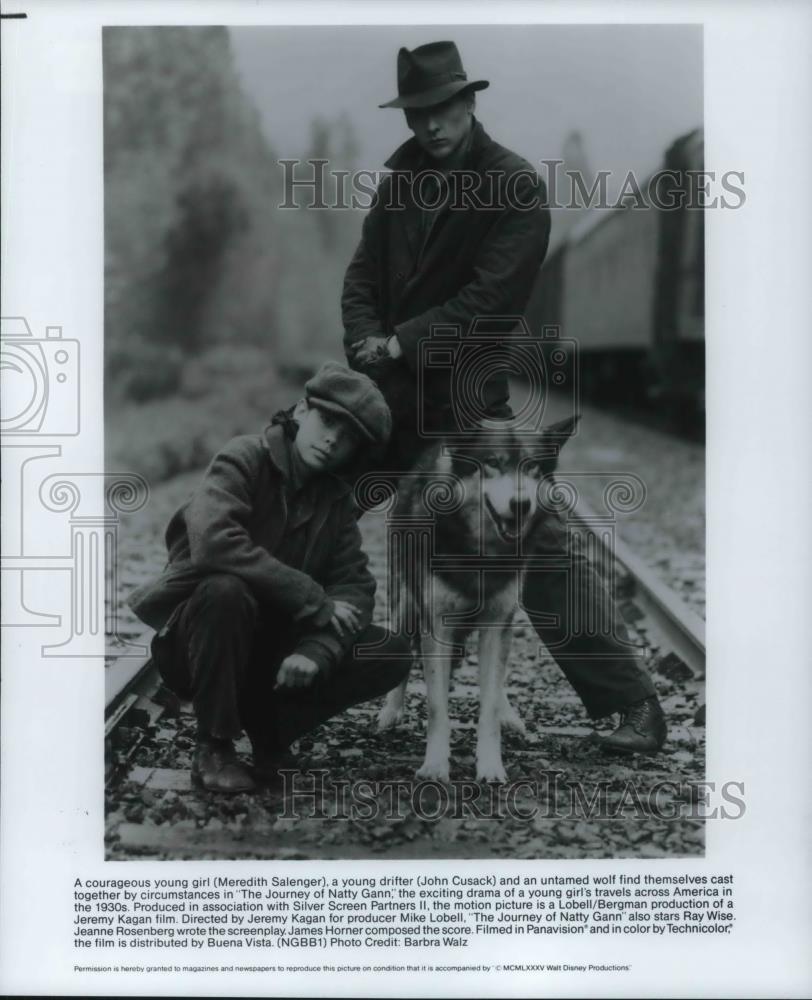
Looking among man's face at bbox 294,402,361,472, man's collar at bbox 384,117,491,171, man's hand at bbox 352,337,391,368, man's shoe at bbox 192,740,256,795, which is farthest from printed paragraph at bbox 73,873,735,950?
man's collar at bbox 384,117,491,171

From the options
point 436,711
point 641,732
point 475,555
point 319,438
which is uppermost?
point 319,438

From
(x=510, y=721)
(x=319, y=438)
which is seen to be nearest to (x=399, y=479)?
(x=319, y=438)

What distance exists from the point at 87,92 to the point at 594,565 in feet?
9.03

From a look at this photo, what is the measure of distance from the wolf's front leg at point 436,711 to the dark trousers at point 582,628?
0.40 meters

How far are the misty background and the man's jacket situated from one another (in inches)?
13.2

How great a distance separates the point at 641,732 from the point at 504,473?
1190 mm

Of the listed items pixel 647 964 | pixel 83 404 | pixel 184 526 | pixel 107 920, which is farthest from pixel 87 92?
pixel 647 964

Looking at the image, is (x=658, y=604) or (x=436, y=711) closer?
(x=436, y=711)

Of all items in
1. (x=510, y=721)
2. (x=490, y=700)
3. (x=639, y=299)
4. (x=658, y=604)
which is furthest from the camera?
(x=639, y=299)

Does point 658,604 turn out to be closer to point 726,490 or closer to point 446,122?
point 726,490

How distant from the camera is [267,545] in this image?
5277 millimetres

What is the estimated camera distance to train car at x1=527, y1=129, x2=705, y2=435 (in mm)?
5562

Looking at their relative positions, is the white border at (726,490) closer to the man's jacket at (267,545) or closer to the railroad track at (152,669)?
the railroad track at (152,669)

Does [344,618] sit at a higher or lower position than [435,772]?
higher
